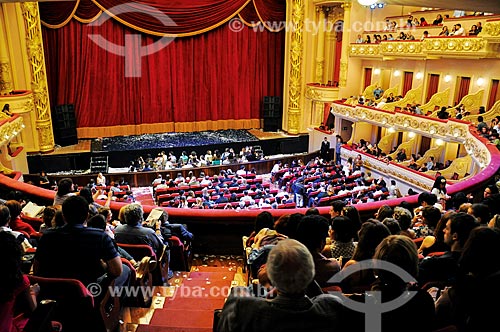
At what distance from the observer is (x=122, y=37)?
1748 cm

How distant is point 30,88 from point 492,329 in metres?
16.5

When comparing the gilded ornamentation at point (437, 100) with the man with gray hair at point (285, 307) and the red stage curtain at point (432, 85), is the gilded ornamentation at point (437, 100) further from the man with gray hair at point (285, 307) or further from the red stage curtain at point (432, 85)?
the man with gray hair at point (285, 307)

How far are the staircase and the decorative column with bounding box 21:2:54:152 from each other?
196 centimetres

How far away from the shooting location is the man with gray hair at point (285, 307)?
1664mm

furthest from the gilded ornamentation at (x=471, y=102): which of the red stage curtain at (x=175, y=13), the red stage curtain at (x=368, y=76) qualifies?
the red stage curtain at (x=175, y=13)

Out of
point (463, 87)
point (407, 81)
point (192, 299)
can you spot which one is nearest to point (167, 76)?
point (407, 81)

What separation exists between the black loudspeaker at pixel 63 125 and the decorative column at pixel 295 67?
29.6ft

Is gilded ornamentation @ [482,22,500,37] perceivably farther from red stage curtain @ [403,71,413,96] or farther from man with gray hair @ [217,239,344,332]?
man with gray hair @ [217,239,344,332]

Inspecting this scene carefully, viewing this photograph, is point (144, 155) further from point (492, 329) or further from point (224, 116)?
point (492, 329)

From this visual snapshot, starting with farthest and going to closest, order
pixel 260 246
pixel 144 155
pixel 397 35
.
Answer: pixel 397 35
pixel 144 155
pixel 260 246

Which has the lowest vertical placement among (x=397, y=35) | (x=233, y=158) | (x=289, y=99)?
(x=233, y=158)

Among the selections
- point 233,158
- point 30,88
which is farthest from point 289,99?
point 30,88

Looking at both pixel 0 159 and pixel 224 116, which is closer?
pixel 0 159

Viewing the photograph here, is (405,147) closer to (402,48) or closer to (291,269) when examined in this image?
(402,48)
